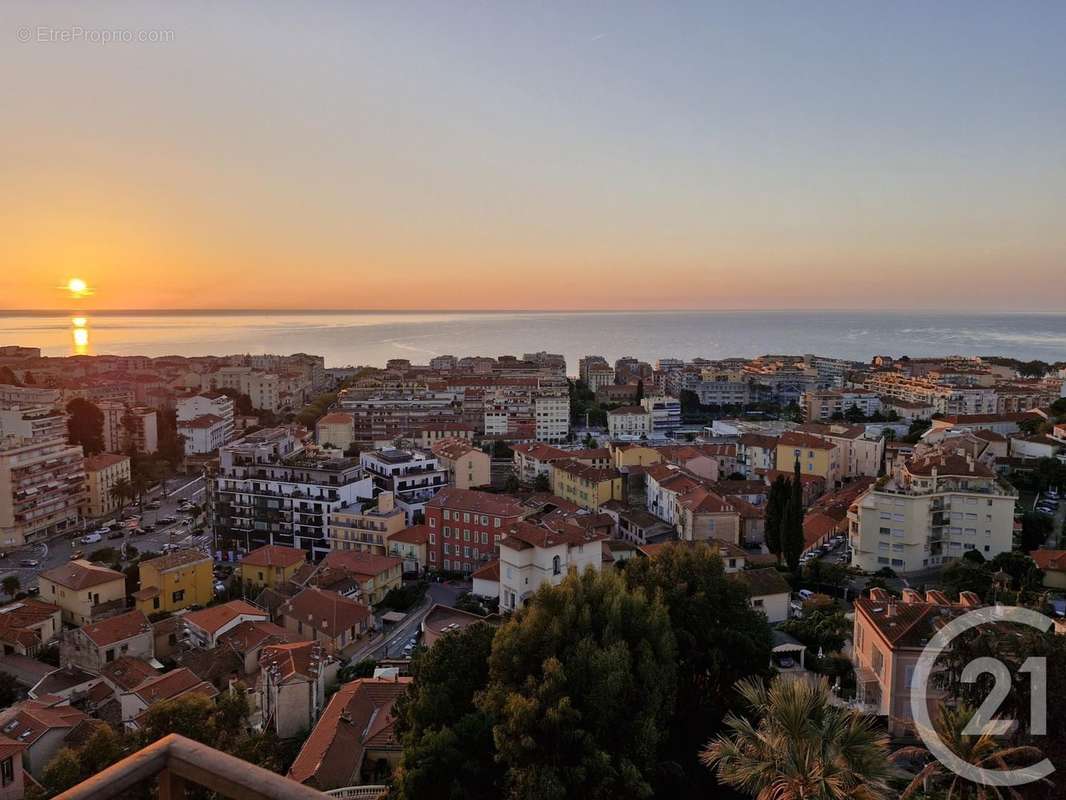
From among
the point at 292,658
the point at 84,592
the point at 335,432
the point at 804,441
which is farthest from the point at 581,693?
the point at 335,432

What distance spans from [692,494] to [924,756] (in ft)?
33.5

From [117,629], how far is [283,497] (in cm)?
552

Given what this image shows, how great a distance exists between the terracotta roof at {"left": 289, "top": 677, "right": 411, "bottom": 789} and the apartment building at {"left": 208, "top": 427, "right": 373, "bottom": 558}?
7.23 meters

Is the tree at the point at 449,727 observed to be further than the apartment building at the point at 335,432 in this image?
No

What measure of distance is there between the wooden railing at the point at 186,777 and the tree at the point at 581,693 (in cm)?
454

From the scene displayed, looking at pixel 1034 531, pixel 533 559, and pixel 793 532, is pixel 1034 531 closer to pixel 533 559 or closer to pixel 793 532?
pixel 793 532

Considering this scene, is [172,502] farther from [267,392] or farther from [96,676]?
[267,392]

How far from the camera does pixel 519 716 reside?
208 inches

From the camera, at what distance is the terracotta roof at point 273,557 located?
13.0m

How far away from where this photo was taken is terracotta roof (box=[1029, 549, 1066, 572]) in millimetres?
11688

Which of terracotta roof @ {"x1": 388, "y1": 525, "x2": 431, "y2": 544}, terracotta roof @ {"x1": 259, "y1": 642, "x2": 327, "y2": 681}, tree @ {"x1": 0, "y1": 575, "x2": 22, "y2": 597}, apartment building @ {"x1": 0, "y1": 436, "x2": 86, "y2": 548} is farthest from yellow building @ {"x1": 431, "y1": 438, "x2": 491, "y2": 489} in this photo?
terracotta roof @ {"x1": 259, "y1": 642, "x2": 327, "y2": 681}

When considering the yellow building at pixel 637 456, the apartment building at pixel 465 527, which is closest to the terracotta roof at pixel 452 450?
the yellow building at pixel 637 456

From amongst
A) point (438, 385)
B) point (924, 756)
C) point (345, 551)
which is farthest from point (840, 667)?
point (438, 385)

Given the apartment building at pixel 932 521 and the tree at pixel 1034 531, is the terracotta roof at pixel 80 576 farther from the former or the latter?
the tree at pixel 1034 531
